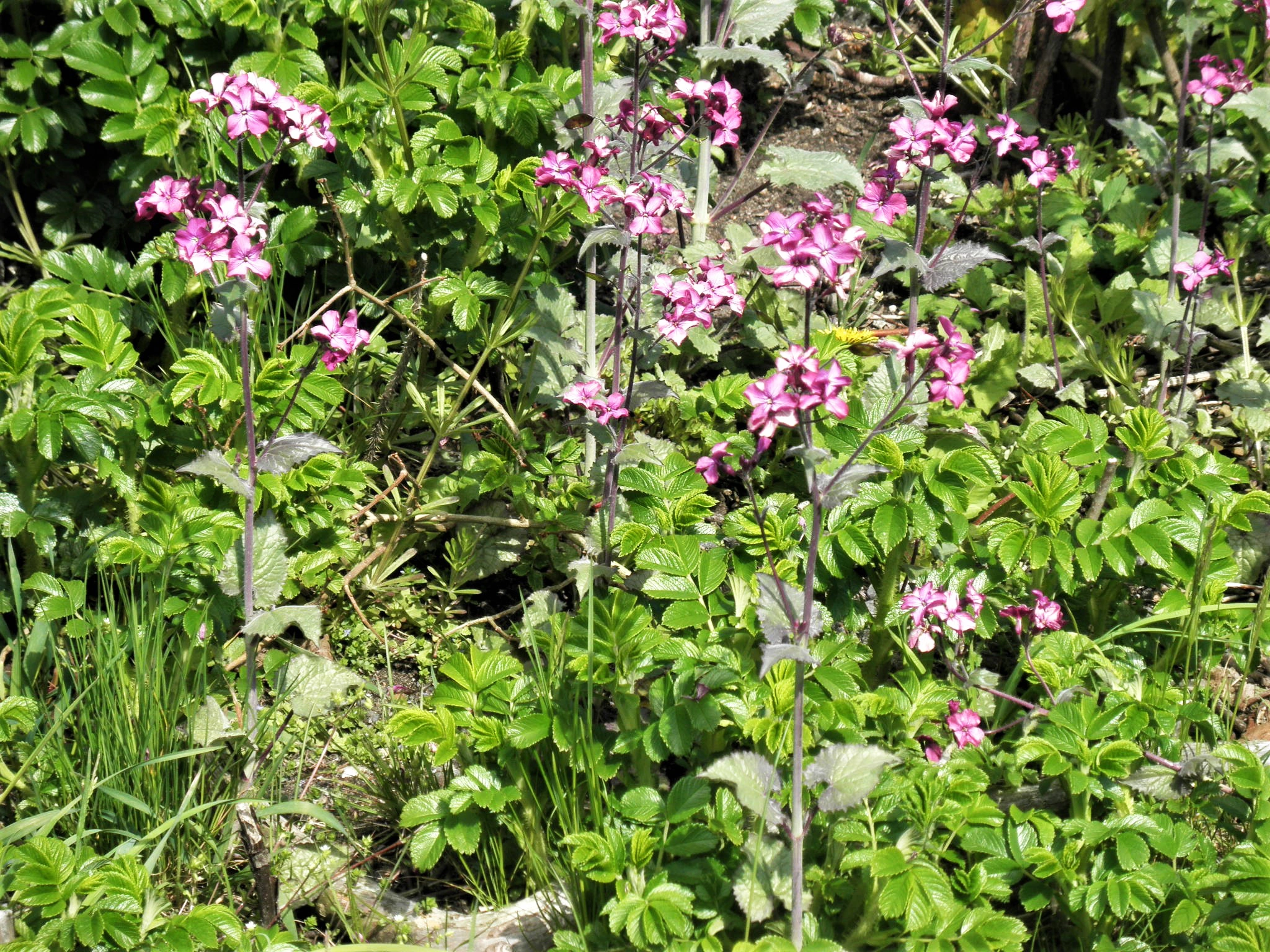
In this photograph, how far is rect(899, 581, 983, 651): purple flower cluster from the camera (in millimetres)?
2244

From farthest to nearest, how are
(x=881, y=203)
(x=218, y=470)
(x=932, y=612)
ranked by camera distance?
(x=881, y=203), (x=932, y=612), (x=218, y=470)

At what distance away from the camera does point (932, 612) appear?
2275 millimetres

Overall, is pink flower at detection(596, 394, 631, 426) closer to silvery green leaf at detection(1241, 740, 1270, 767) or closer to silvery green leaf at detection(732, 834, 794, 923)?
silvery green leaf at detection(732, 834, 794, 923)

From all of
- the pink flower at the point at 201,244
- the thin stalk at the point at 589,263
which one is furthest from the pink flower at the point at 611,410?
the pink flower at the point at 201,244

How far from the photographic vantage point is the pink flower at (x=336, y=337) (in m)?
2.22

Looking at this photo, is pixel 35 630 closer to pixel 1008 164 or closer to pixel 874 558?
pixel 874 558

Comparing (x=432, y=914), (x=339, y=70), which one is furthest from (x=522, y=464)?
(x=339, y=70)

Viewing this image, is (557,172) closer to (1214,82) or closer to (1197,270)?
(1197,270)

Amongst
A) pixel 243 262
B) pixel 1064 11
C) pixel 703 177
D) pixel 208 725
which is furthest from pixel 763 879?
pixel 1064 11

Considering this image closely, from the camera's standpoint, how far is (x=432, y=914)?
2.23 meters

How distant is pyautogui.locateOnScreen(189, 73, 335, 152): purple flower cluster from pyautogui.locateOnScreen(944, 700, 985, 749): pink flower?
5.34 ft

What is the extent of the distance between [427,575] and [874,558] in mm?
1253

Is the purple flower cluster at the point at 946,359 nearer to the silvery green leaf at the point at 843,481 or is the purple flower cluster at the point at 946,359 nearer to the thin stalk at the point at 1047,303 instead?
the silvery green leaf at the point at 843,481

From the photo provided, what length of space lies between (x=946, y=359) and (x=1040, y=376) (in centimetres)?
172
